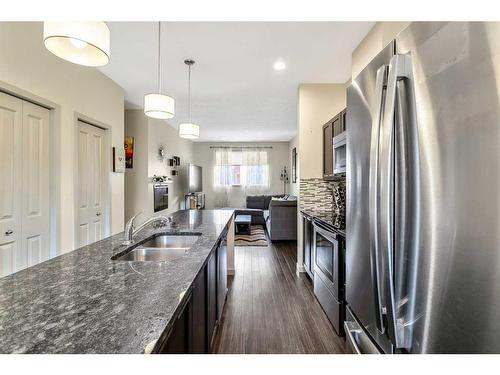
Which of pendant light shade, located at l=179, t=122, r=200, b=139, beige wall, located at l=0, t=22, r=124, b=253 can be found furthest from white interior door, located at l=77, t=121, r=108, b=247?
pendant light shade, located at l=179, t=122, r=200, b=139

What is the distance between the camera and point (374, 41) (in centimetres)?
226

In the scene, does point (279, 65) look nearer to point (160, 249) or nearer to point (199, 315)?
point (160, 249)

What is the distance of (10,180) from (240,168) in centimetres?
690

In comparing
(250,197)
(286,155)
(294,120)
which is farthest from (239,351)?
(286,155)

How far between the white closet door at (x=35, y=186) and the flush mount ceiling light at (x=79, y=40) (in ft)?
4.62

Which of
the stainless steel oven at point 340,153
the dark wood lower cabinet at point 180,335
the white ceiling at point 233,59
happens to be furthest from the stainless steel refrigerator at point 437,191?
the white ceiling at point 233,59

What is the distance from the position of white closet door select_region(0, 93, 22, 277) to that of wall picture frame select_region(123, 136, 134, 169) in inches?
99.0

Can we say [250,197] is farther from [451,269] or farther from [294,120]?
[451,269]

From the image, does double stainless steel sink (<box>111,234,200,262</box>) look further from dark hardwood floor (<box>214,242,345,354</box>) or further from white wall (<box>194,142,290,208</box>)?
white wall (<box>194,142,290,208</box>)

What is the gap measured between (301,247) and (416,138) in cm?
310

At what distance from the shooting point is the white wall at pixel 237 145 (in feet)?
29.1

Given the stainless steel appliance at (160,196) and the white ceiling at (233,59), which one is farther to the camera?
the stainless steel appliance at (160,196)

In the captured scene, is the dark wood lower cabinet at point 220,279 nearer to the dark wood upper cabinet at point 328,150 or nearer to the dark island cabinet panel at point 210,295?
the dark island cabinet panel at point 210,295
